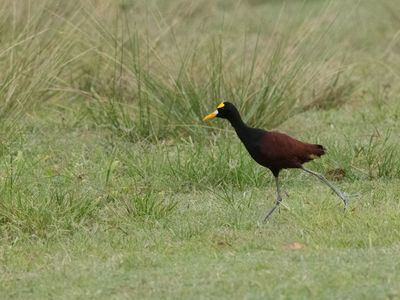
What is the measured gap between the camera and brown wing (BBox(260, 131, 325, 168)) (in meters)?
6.00

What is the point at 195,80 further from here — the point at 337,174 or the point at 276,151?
the point at 276,151

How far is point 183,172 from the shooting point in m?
6.97

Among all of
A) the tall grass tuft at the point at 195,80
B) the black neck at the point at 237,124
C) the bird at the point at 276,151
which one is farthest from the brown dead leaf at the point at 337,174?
the tall grass tuft at the point at 195,80

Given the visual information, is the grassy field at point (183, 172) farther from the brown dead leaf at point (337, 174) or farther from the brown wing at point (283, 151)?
the brown wing at point (283, 151)

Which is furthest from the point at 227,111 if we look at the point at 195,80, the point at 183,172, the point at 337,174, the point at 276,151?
the point at 195,80

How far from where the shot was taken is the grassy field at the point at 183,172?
5000 millimetres

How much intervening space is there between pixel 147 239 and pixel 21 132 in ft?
8.16

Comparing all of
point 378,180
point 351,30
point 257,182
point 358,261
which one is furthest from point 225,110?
point 351,30

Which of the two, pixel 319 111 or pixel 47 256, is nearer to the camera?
pixel 47 256

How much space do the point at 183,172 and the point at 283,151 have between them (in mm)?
1118

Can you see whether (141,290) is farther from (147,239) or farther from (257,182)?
(257,182)

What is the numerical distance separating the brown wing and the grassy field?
0.85ft

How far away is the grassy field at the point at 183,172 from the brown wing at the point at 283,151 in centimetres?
26

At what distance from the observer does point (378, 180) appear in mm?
6863
